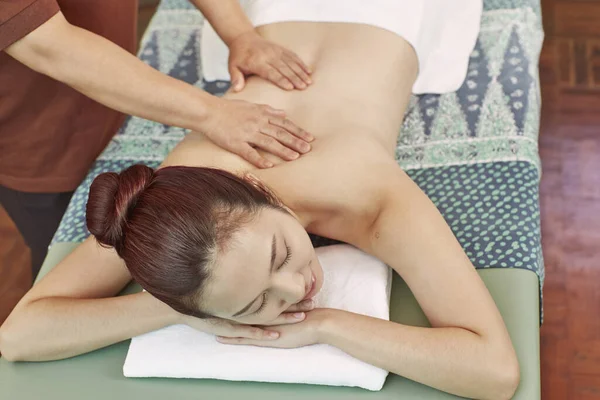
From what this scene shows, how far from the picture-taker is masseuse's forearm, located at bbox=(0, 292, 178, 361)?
1654 millimetres

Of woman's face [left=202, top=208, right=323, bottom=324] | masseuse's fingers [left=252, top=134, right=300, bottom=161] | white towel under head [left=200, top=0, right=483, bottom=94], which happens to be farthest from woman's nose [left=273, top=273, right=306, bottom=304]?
white towel under head [left=200, top=0, right=483, bottom=94]

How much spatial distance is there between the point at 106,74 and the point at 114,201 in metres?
0.44

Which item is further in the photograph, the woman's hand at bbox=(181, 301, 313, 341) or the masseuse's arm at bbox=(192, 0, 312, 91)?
the masseuse's arm at bbox=(192, 0, 312, 91)

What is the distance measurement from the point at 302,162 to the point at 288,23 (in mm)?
568

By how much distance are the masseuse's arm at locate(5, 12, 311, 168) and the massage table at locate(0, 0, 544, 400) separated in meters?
0.31

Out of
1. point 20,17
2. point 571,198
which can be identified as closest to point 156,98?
point 20,17

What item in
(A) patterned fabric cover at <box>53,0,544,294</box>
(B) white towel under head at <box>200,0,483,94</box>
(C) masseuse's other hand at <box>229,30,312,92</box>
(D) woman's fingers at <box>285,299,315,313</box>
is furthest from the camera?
(B) white towel under head at <box>200,0,483,94</box>

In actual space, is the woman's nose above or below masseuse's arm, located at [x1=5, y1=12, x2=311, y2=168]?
below

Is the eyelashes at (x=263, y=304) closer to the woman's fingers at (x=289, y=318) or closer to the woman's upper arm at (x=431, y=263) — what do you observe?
the woman's fingers at (x=289, y=318)

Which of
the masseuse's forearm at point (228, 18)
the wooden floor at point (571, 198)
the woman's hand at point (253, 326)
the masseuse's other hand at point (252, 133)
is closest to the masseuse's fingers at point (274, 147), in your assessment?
the masseuse's other hand at point (252, 133)

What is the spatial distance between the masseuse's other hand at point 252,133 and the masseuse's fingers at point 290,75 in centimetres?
18

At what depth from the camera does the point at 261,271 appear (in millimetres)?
1362

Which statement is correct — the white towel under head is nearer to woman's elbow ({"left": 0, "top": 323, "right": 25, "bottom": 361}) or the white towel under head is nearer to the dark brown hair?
the dark brown hair

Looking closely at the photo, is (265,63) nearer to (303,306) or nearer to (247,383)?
(303,306)
